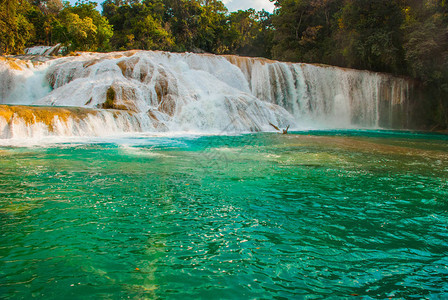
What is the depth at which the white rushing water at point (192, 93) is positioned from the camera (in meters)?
14.8

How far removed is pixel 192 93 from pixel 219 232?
48.2 ft

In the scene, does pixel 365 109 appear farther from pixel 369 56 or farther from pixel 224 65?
pixel 224 65

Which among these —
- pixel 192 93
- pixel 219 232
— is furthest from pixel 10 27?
pixel 219 232

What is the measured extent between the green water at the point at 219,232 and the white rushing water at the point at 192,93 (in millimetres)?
7410

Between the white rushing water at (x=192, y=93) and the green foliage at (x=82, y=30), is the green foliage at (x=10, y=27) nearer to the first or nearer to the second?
the green foliage at (x=82, y=30)

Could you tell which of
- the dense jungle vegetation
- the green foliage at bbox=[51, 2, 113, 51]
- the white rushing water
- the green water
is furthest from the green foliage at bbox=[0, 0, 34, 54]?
the green water

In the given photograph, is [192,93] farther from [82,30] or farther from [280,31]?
[280,31]

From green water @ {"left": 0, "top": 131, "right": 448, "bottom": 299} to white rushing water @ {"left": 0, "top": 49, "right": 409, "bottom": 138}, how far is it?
7410 mm

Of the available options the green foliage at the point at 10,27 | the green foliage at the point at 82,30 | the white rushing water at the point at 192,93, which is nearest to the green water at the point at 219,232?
the white rushing water at the point at 192,93

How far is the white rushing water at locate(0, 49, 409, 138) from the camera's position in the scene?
14812 millimetres

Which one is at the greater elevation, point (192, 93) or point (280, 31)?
point (280, 31)

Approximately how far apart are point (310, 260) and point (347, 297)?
1.84ft

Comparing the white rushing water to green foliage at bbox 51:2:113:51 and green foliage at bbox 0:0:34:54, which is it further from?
green foliage at bbox 51:2:113:51

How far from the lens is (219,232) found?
347cm
